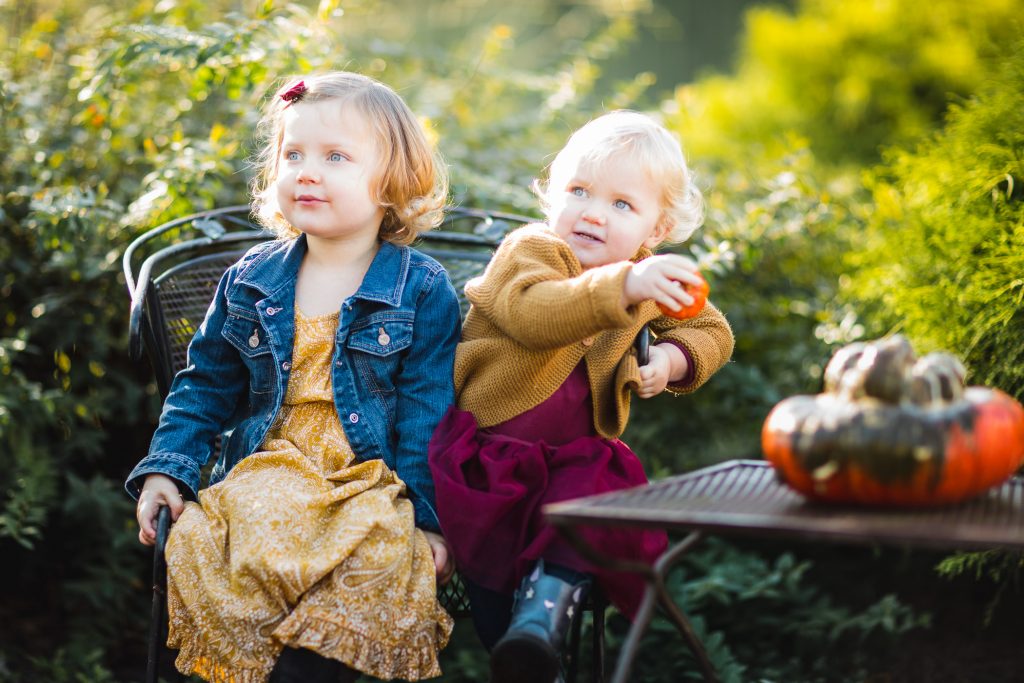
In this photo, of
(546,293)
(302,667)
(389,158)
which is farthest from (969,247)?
(302,667)

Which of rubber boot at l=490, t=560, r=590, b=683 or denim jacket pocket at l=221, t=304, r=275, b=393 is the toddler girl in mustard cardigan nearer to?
rubber boot at l=490, t=560, r=590, b=683

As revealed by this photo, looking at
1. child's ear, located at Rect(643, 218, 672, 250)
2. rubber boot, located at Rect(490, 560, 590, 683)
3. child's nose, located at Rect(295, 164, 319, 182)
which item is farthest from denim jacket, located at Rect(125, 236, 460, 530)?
child's ear, located at Rect(643, 218, 672, 250)

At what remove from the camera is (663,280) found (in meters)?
1.79

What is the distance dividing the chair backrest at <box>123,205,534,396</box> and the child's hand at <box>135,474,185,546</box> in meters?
0.29

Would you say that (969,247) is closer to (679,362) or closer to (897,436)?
(679,362)

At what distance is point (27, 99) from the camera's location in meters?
3.29

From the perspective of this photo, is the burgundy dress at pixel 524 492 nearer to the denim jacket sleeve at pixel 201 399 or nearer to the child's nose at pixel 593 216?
the child's nose at pixel 593 216

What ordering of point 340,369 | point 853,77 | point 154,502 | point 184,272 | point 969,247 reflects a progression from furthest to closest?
point 853,77 < point 184,272 < point 969,247 < point 340,369 < point 154,502

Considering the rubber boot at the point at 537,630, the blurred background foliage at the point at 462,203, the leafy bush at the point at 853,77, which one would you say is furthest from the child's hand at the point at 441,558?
the leafy bush at the point at 853,77

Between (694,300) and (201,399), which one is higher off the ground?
(694,300)

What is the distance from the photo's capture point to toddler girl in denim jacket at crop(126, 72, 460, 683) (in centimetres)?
190

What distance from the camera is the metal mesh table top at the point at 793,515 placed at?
1354 mm

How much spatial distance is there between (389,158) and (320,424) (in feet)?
1.94

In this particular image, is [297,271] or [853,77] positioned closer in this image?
[297,271]
